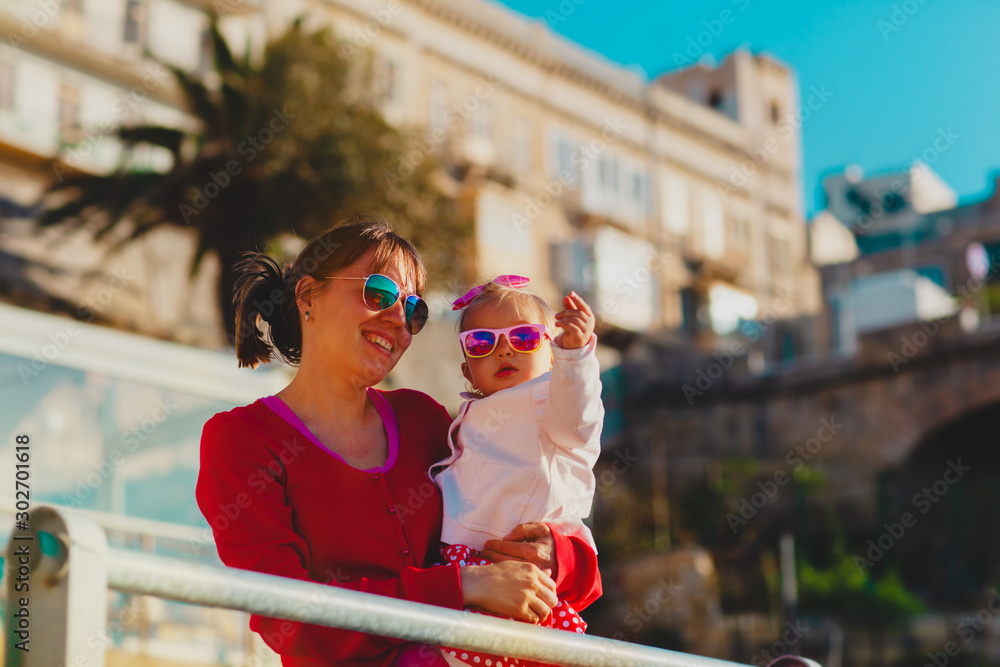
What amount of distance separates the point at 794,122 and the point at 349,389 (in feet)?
134

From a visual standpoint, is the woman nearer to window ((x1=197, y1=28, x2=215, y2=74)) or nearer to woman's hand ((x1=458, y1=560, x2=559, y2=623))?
woman's hand ((x1=458, y1=560, x2=559, y2=623))

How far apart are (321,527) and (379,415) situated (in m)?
0.43

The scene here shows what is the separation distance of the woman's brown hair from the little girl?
271mm

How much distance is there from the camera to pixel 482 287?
3.03m

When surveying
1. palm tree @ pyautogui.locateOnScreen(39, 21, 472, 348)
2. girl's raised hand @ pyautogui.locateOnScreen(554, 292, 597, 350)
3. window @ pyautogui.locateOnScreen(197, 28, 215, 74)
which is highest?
window @ pyautogui.locateOnScreen(197, 28, 215, 74)

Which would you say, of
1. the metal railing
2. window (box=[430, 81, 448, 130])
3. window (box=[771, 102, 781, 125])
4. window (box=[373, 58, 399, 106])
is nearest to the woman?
the metal railing

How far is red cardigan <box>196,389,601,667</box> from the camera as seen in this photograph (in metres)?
2.26

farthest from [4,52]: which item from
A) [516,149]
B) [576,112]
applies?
[576,112]

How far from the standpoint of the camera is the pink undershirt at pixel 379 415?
2.54 metres

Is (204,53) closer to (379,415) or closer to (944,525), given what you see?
(944,525)

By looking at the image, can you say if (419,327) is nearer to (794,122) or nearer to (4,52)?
(4,52)

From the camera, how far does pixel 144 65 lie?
24688 mm

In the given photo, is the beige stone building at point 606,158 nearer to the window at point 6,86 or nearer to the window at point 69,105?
the window at point 69,105

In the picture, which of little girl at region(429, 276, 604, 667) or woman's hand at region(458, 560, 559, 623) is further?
little girl at region(429, 276, 604, 667)
